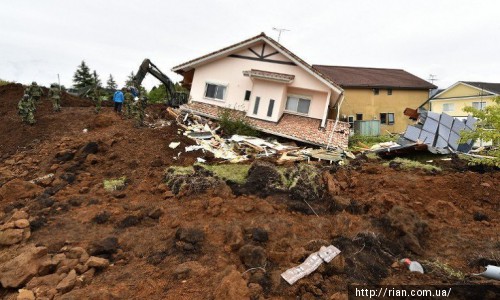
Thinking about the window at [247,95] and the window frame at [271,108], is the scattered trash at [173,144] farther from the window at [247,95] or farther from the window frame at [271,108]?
the window at [247,95]

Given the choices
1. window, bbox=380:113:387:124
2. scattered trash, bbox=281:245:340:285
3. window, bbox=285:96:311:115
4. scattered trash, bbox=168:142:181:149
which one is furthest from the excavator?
window, bbox=380:113:387:124

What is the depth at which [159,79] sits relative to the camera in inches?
730

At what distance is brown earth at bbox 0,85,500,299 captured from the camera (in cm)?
430

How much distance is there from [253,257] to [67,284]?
2.56 metres

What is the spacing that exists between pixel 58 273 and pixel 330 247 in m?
4.07

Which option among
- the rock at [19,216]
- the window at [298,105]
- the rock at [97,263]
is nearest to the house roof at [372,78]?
the window at [298,105]

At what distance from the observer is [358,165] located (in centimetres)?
1068

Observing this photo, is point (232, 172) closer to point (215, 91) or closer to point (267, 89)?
point (267, 89)

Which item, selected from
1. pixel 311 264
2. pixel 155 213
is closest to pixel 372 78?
pixel 155 213

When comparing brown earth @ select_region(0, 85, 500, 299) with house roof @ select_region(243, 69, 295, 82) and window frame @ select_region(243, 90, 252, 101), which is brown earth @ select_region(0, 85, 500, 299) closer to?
house roof @ select_region(243, 69, 295, 82)

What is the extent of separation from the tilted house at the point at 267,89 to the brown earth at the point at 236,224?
6449mm

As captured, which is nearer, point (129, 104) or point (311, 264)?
point (311, 264)

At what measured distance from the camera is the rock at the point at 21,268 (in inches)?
164

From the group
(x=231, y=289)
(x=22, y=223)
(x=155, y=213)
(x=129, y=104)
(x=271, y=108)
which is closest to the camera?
(x=231, y=289)
